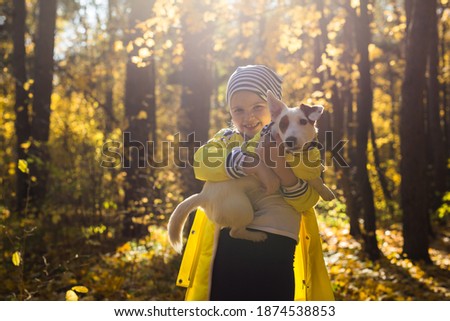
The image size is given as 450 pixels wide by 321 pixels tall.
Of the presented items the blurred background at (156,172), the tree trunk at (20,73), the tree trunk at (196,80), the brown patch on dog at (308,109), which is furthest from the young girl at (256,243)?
the tree trunk at (20,73)

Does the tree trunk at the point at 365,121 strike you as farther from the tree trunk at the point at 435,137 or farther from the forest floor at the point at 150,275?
the tree trunk at the point at 435,137

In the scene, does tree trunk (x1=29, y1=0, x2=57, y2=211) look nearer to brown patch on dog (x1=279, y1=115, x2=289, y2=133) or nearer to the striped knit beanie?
the striped knit beanie

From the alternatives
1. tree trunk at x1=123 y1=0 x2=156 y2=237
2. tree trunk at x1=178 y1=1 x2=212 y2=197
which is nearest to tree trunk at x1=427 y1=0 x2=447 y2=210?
tree trunk at x1=178 y1=1 x2=212 y2=197

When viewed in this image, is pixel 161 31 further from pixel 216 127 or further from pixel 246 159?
pixel 216 127

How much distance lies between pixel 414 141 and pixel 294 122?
736cm

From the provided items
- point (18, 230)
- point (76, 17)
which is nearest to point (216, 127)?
point (76, 17)

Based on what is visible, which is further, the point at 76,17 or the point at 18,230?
the point at 76,17

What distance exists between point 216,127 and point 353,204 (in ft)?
86.1

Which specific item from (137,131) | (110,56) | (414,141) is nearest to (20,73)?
(137,131)

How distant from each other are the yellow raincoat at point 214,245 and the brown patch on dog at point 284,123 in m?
0.20

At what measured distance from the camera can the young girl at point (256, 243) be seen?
2863 mm

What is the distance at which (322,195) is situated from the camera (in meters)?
2.94

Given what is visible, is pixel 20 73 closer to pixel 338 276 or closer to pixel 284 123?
pixel 338 276

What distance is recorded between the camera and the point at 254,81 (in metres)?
3.04
